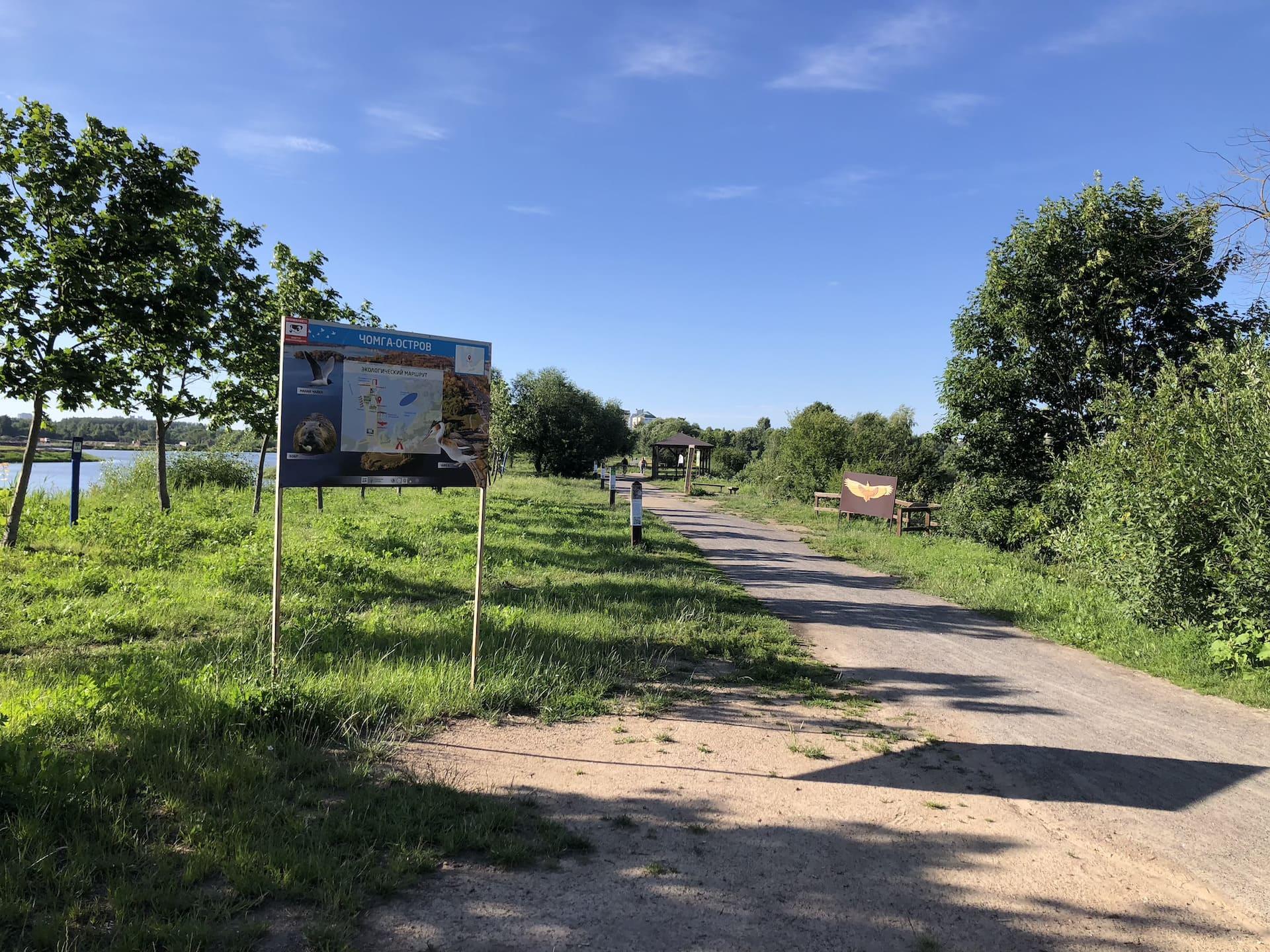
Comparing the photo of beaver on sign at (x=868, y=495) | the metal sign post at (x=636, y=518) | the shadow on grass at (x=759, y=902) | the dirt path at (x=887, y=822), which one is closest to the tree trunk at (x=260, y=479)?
the metal sign post at (x=636, y=518)

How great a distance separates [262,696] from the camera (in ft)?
13.6

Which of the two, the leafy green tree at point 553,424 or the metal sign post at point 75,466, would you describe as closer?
the metal sign post at point 75,466

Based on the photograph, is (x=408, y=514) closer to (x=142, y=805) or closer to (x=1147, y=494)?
(x=142, y=805)

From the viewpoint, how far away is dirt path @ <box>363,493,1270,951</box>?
8.68 ft

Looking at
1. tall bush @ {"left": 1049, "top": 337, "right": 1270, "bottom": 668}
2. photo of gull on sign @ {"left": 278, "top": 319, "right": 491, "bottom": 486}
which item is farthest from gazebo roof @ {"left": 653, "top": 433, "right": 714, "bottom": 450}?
photo of gull on sign @ {"left": 278, "top": 319, "right": 491, "bottom": 486}

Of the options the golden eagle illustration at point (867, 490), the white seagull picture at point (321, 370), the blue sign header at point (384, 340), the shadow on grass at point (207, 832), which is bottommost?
the shadow on grass at point (207, 832)

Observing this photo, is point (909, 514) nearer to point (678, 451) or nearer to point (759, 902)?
point (759, 902)

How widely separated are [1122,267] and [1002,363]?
2915 millimetres

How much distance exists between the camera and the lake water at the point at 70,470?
13.1 meters

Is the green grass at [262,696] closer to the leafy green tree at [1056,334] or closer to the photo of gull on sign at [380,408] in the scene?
the photo of gull on sign at [380,408]

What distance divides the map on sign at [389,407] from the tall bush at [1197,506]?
23.7 feet

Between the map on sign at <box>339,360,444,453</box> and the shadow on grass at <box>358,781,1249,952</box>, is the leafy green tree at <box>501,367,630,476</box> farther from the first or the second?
the shadow on grass at <box>358,781,1249,952</box>

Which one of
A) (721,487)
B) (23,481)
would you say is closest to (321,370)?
(23,481)

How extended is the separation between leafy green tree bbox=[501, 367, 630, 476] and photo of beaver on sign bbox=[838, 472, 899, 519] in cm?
2344
